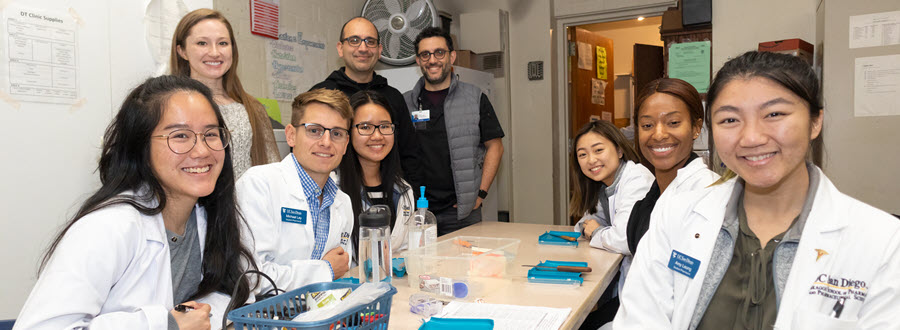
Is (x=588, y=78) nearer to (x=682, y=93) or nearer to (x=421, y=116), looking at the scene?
(x=421, y=116)

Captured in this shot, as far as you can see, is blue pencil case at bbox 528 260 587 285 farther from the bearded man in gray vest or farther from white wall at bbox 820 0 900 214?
white wall at bbox 820 0 900 214

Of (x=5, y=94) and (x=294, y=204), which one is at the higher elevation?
(x=5, y=94)

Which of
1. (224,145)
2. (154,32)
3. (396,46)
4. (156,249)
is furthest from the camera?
(396,46)

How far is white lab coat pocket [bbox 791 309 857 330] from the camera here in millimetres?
1122

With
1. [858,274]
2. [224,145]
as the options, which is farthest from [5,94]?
[858,274]

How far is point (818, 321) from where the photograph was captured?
115 cm

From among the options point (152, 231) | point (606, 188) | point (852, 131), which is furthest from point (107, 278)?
point (852, 131)

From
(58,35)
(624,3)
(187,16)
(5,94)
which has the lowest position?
(5,94)

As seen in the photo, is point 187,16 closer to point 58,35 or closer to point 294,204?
point 58,35

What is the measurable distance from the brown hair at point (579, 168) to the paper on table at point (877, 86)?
144 centimetres

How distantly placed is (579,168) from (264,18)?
7.65 ft

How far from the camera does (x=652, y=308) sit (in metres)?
1.37

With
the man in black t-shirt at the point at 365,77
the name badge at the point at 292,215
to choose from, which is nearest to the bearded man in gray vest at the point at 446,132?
the man in black t-shirt at the point at 365,77

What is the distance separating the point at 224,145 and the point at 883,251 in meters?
1.52
